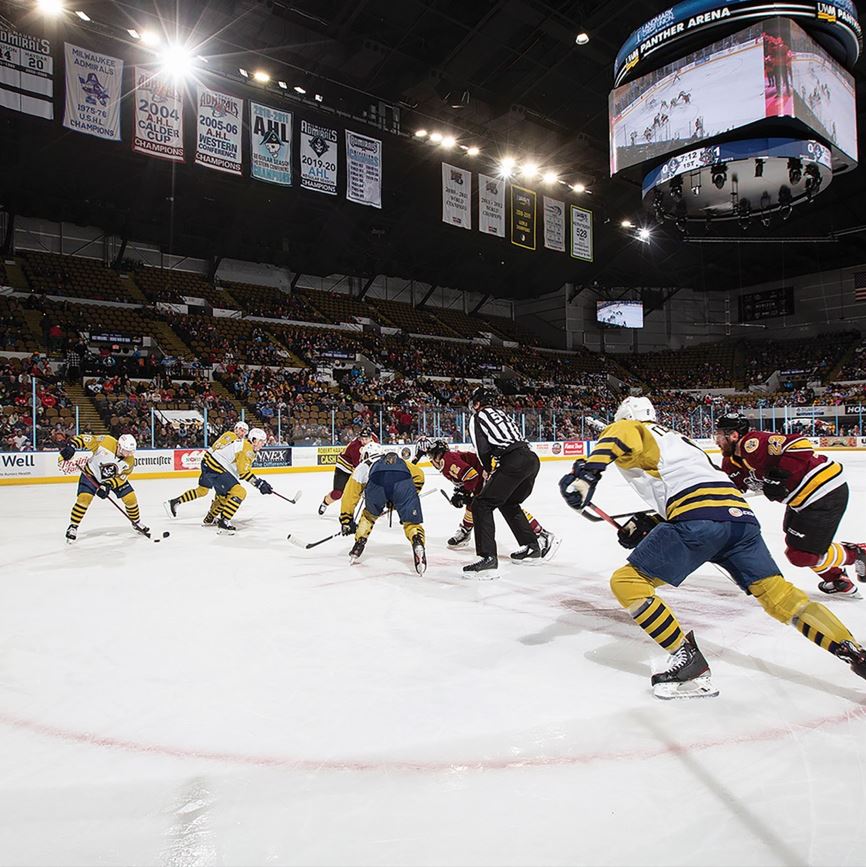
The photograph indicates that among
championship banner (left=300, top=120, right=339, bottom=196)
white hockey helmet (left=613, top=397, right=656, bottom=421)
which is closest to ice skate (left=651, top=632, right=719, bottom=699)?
white hockey helmet (left=613, top=397, right=656, bottom=421)

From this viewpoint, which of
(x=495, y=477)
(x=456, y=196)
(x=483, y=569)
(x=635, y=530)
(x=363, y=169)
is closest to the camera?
(x=635, y=530)

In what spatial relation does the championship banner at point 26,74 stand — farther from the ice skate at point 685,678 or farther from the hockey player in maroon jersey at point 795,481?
the ice skate at point 685,678

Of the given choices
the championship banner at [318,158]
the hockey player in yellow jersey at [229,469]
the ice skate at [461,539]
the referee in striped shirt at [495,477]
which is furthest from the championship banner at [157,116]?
the referee in striped shirt at [495,477]

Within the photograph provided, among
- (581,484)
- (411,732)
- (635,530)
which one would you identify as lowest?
(411,732)

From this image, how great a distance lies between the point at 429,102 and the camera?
2089 cm

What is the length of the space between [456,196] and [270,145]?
5742 millimetres

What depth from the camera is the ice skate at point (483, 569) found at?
4.62 meters

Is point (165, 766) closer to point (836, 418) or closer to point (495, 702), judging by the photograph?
point (495, 702)

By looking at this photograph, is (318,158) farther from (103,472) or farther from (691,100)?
(103,472)

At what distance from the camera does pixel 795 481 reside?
3590mm

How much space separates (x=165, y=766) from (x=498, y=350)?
29.6 metres

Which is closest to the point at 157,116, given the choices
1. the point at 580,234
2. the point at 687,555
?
the point at 580,234

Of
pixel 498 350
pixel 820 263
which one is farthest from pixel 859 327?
pixel 498 350

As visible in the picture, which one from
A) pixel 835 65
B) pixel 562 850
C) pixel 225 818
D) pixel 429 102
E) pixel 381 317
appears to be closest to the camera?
pixel 562 850
